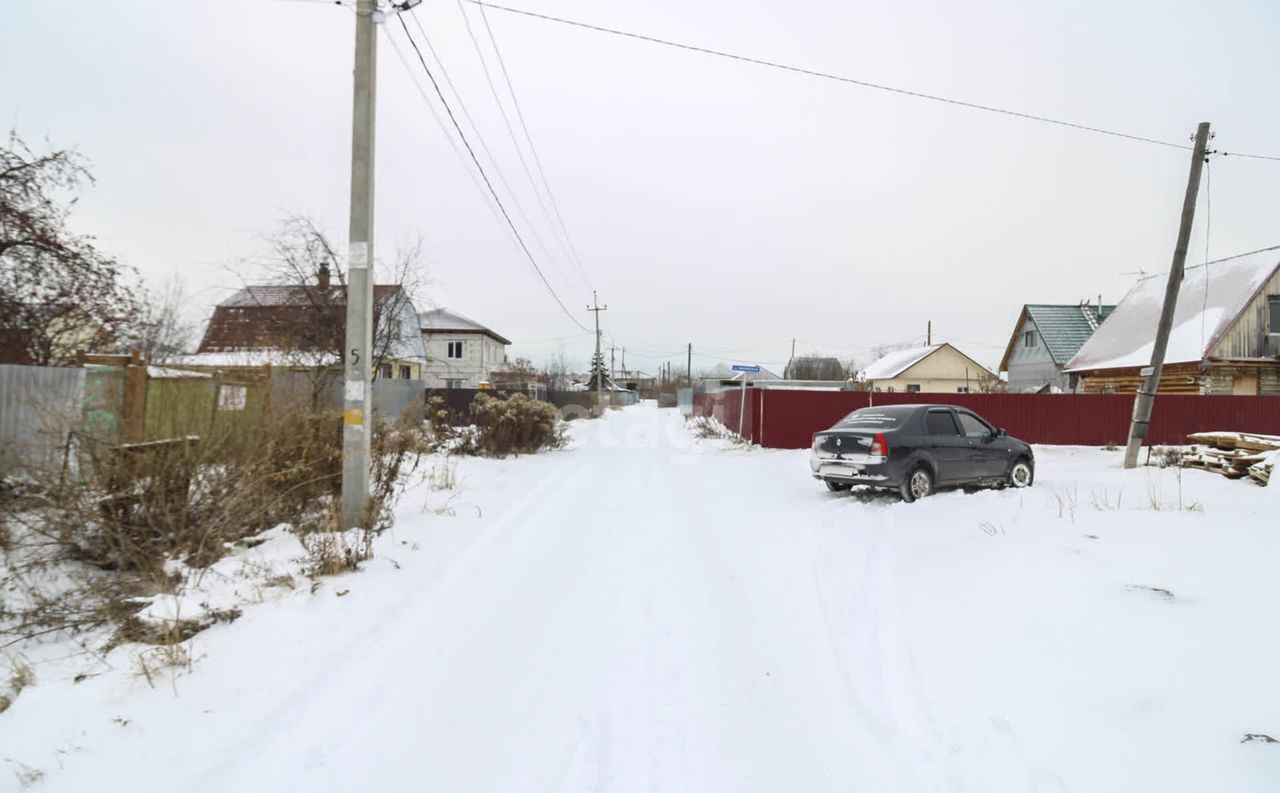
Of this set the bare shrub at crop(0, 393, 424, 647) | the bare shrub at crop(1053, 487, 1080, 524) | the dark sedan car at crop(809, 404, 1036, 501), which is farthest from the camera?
the dark sedan car at crop(809, 404, 1036, 501)

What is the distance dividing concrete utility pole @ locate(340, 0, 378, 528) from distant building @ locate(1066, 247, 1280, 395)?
2490 centimetres

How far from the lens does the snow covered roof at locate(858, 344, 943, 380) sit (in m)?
42.6

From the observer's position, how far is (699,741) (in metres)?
2.95

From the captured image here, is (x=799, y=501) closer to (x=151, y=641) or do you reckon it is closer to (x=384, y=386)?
(x=151, y=641)

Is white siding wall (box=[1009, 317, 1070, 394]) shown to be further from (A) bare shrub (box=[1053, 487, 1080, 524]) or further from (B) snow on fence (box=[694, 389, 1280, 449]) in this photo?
(A) bare shrub (box=[1053, 487, 1080, 524])

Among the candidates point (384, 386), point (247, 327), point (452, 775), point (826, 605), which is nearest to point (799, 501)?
point (826, 605)

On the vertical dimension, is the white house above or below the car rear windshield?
above

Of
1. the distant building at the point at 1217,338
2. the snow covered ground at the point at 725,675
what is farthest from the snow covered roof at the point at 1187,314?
the snow covered ground at the point at 725,675

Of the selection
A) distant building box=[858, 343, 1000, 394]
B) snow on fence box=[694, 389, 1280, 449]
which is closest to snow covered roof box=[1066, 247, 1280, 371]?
snow on fence box=[694, 389, 1280, 449]

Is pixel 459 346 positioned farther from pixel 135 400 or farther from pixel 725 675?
pixel 725 675

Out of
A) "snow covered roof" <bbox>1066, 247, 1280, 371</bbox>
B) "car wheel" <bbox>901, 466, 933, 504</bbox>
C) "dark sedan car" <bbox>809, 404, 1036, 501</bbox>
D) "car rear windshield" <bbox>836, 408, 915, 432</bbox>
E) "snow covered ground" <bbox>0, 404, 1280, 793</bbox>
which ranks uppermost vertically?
"snow covered roof" <bbox>1066, 247, 1280, 371</bbox>

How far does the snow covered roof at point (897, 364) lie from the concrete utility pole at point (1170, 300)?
1175 inches

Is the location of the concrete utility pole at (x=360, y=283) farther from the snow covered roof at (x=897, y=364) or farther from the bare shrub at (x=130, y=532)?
the snow covered roof at (x=897, y=364)

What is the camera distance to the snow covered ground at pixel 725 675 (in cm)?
269
